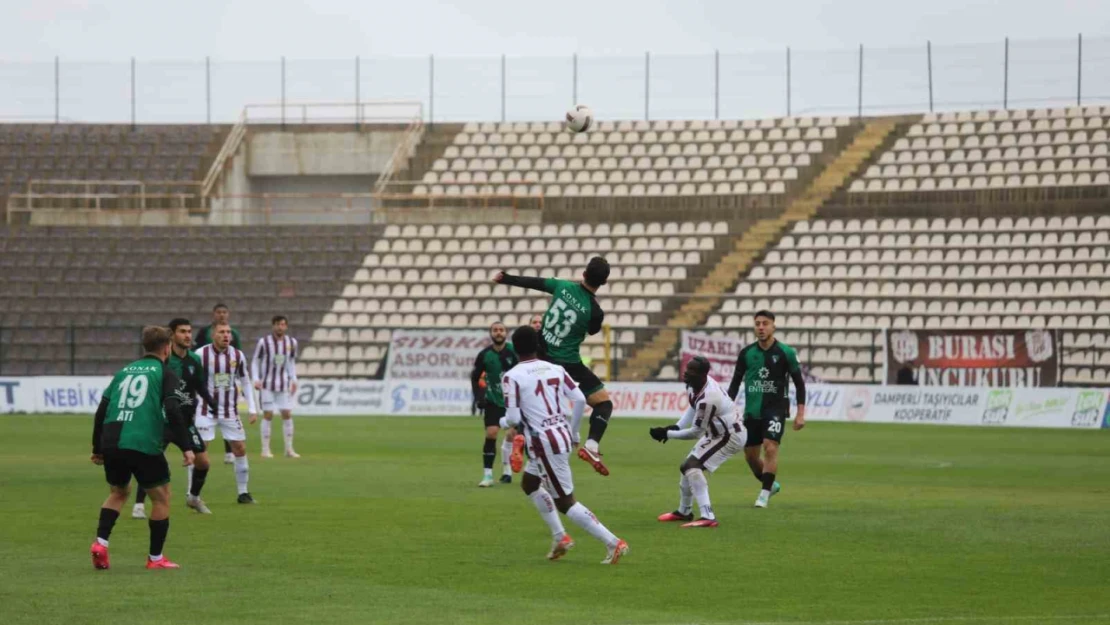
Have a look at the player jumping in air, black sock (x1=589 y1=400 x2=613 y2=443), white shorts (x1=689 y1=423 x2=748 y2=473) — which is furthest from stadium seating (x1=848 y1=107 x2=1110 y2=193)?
the player jumping in air

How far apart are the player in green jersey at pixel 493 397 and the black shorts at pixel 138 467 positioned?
8.44 metres

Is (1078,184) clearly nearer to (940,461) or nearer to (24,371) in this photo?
(940,461)

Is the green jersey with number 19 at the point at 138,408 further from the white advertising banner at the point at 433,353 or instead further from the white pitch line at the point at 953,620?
the white advertising banner at the point at 433,353

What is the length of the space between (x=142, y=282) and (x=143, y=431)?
119 ft

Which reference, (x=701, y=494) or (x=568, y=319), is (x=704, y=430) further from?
(x=568, y=319)

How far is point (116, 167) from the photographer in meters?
53.3

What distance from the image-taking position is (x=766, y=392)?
17.3m

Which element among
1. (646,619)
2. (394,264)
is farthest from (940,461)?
(394,264)

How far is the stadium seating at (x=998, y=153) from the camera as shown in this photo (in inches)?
1832

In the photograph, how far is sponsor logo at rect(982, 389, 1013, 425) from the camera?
120 feet

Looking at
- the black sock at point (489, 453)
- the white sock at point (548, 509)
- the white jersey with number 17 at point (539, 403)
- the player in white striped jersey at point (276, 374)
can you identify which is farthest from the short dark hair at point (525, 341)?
the player in white striped jersey at point (276, 374)

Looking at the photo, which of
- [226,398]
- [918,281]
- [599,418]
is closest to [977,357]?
[918,281]

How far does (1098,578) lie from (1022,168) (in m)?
36.9

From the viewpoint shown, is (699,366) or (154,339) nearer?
(154,339)
